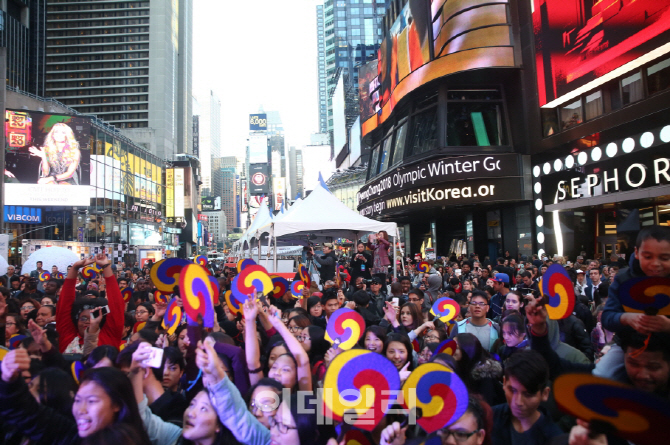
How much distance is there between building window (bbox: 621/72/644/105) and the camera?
46.9 feet

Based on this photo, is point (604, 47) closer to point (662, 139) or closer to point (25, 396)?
point (662, 139)

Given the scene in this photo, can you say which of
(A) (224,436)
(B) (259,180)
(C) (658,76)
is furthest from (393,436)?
(B) (259,180)

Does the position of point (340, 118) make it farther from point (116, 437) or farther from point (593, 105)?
point (116, 437)

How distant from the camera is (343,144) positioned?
6806 cm

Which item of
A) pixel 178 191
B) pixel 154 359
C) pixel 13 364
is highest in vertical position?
pixel 178 191

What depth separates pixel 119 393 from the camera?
2584mm

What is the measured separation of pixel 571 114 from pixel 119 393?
1887 centimetres

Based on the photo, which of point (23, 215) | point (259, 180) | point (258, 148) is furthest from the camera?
point (258, 148)

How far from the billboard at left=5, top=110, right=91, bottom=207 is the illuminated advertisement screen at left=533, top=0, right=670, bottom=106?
3962cm

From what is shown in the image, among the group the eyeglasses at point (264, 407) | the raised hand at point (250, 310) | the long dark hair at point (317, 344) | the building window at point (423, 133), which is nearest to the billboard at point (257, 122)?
the building window at point (423, 133)

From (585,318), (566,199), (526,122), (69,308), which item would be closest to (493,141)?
(526,122)

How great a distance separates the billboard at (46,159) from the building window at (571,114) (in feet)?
131

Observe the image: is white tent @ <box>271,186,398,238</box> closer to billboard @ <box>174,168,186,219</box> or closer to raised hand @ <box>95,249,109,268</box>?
raised hand @ <box>95,249,109,268</box>

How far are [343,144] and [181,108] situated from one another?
6996cm
